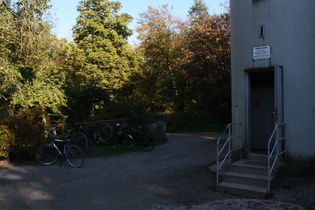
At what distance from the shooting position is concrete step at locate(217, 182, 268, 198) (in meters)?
5.55

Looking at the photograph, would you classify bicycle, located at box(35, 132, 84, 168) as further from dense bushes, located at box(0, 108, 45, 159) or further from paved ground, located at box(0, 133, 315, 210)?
dense bushes, located at box(0, 108, 45, 159)

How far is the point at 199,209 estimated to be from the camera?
5.01 meters

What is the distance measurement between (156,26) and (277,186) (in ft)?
76.6

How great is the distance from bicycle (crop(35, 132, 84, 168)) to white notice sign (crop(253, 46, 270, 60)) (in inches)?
215

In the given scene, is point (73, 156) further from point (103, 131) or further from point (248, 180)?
point (248, 180)

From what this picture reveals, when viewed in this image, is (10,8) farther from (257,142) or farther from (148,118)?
(257,142)

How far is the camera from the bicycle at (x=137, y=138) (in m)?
11.4

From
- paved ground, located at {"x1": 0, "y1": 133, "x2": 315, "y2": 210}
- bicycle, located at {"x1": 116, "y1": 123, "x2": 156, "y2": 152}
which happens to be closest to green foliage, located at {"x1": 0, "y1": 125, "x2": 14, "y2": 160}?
paved ground, located at {"x1": 0, "y1": 133, "x2": 315, "y2": 210}

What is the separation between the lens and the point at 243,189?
5.74m

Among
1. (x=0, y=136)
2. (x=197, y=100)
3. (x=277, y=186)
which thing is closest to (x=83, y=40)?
(x=197, y=100)

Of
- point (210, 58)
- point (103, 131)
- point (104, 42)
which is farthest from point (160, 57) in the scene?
point (103, 131)

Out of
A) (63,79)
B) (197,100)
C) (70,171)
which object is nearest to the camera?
(70,171)

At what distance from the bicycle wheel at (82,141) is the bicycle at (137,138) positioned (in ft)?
5.41

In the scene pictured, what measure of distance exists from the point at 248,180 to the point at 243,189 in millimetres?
329
